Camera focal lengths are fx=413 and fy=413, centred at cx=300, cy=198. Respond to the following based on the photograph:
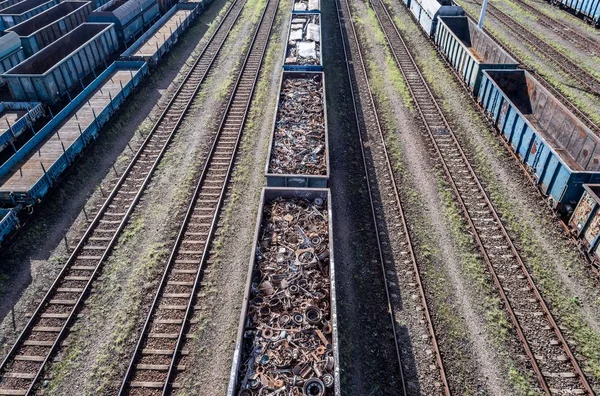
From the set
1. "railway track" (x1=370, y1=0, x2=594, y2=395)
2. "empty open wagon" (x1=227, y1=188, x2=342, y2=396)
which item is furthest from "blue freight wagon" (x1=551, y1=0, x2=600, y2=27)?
"empty open wagon" (x1=227, y1=188, x2=342, y2=396)

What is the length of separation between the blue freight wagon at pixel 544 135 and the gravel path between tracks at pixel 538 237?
65 centimetres

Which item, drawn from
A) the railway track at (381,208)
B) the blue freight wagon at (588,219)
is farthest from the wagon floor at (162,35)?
the blue freight wagon at (588,219)

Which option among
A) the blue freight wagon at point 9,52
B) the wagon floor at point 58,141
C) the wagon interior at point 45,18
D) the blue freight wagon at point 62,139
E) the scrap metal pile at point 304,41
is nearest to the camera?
the blue freight wagon at point 62,139

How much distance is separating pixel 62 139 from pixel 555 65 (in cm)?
2967

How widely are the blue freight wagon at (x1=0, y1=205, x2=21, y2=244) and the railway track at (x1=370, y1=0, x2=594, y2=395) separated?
16.8m

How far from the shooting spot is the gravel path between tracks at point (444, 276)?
1136 centimetres

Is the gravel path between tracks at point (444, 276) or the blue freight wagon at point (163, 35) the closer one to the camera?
the gravel path between tracks at point (444, 276)

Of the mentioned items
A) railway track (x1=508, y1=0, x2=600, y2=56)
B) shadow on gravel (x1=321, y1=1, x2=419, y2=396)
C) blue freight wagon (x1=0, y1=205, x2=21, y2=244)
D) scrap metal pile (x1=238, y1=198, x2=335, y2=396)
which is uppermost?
railway track (x1=508, y1=0, x2=600, y2=56)

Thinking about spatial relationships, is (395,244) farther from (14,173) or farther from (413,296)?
(14,173)

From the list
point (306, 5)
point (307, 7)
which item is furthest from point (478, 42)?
point (306, 5)

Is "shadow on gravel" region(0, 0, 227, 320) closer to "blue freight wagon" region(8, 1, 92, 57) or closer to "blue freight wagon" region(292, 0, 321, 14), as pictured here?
"blue freight wagon" region(8, 1, 92, 57)

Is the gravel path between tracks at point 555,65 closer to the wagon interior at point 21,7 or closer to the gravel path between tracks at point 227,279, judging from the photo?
the gravel path between tracks at point 227,279

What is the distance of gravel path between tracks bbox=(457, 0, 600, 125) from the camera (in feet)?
75.4

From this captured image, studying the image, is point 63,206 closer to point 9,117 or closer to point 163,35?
point 9,117
